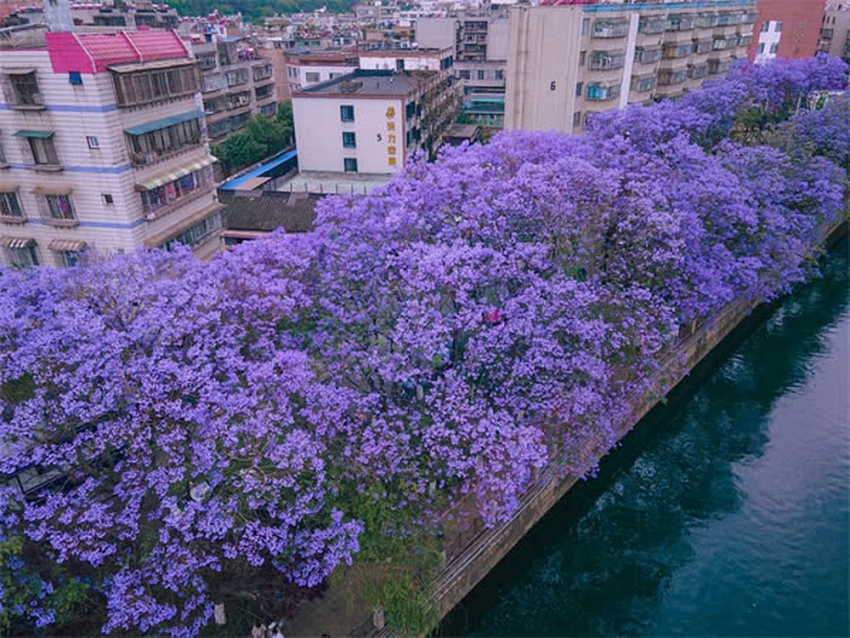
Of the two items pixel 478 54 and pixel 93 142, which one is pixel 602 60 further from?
pixel 478 54

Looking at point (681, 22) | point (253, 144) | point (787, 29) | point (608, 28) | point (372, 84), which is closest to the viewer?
point (608, 28)

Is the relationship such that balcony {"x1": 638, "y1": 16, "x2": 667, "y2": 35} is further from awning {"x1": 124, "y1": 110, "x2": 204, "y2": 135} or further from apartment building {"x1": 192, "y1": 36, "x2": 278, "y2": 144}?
awning {"x1": 124, "y1": 110, "x2": 204, "y2": 135}

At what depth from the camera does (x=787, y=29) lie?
8875 cm

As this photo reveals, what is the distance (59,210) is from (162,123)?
6.40 metres

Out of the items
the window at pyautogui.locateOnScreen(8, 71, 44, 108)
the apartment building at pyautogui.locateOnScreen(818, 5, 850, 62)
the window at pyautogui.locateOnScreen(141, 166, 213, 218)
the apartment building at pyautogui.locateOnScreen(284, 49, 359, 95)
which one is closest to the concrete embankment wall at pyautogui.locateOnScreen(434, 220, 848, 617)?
the window at pyautogui.locateOnScreen(141, 166, 213, 218)

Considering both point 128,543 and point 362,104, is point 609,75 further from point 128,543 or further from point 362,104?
point 128,543

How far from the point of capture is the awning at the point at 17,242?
31.1m

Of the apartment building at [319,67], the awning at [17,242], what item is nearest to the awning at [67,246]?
the awning at [17,242]

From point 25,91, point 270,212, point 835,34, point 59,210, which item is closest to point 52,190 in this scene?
point 59,210

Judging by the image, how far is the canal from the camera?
21.7 meters

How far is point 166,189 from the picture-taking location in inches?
1265

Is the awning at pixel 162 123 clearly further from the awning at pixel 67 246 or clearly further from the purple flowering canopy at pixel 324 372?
the purple flowering canopy at pixel 324 372

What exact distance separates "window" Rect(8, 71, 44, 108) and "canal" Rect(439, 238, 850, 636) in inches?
1088

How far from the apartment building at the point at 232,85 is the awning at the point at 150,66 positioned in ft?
110
